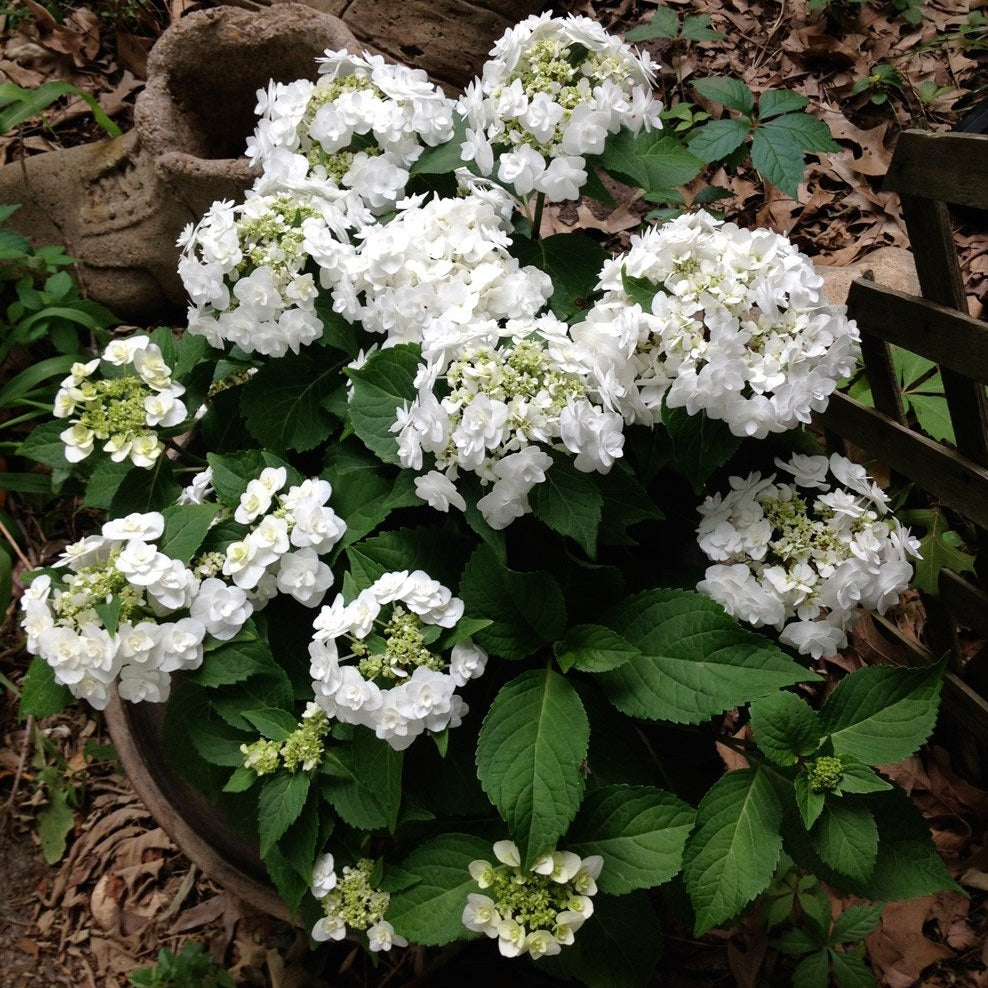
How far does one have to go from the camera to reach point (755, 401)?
1.20 metres

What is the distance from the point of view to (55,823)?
225cm

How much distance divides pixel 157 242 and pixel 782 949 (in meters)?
2.30

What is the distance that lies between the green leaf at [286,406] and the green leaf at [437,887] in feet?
2.16

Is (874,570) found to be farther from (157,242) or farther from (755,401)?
(157,242)

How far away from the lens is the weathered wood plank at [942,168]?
1398 mm

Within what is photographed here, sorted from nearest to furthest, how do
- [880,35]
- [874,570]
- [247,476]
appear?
[874,570], [247,476], [880,35]

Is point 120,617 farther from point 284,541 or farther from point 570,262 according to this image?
point 570,262

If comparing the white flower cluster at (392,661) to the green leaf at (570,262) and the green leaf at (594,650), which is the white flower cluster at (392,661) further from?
the green leaf at (570,262)

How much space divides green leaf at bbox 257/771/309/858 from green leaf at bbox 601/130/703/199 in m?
1.04

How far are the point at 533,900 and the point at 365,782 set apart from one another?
27 centimetres

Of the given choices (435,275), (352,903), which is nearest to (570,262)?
(435,275)

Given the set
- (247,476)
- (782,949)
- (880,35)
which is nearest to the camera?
(247,476)

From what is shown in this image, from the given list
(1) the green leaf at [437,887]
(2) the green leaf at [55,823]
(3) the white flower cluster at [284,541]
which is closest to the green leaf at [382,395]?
(3) the white flower cluster at [284,541]

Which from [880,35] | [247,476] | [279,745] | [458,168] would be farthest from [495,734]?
[880,35]
